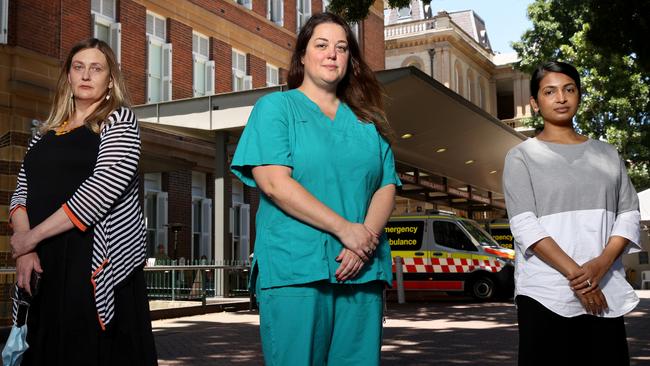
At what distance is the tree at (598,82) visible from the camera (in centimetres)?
3062

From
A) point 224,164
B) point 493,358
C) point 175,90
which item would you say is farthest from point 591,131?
point 493,358

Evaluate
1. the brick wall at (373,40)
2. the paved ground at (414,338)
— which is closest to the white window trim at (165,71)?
the paved ground at (414,338)

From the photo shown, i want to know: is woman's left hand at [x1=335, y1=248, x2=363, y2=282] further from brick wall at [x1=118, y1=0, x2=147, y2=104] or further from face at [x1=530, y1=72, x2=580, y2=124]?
brick wall at [x1=118, y1=0, x2=147, y2=104]

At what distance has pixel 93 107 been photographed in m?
3.80

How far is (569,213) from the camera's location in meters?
3.62

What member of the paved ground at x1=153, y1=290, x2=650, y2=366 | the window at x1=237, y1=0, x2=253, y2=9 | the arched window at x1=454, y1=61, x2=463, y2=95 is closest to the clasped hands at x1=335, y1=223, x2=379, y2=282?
the paved ground at x1=153, y1=290, x2=650, y2=366

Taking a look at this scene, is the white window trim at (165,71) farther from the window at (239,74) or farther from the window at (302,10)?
the window at (302,10)

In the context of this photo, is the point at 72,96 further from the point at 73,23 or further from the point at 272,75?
the point at 272,75

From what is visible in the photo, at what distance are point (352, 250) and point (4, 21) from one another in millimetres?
15972

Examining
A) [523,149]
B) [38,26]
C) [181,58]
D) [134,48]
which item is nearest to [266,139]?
[523,149]

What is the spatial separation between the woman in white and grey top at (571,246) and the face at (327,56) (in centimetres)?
90

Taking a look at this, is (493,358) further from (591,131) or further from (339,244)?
(591,131)

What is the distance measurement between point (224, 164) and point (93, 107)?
50.2 feet

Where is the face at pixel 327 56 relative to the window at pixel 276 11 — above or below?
below
